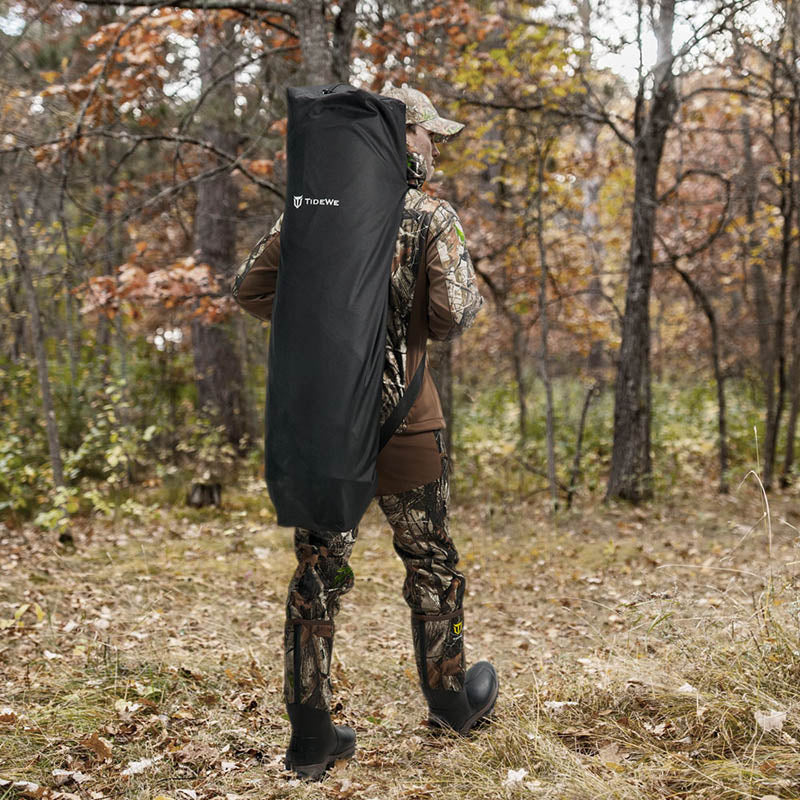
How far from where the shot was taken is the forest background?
18.7 ft

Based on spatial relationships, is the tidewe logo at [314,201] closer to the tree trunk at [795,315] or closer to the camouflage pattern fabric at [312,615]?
the camouflage pattern fabric at [312,615]

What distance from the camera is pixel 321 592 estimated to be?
250 cm

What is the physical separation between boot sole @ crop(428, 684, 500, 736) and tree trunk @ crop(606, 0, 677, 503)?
4.72 metres

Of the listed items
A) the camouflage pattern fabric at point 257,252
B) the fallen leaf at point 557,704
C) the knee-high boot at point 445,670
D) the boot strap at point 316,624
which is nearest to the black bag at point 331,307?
the camouflage pattern fabric at point 257,252

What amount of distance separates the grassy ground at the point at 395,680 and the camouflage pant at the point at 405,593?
0.31 metres

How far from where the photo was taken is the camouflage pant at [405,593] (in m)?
2.49

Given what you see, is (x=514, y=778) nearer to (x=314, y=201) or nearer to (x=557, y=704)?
(x=557, y=704)

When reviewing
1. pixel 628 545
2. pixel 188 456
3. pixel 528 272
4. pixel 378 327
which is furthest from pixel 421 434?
pixel 528 272

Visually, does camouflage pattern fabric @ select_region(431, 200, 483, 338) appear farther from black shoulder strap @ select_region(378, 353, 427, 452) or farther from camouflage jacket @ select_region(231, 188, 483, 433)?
black shoulder strap @ select_region(378, 353, 427, 452)

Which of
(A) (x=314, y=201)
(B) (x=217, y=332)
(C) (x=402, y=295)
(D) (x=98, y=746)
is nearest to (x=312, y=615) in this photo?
(D) (x=98, y=746)

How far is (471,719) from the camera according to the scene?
9.09 ft

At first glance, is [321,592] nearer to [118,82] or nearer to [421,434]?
[421,434]

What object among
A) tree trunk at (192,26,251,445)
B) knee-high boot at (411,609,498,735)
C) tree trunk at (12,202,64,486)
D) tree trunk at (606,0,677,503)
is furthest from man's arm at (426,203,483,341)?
tree trunk at (192,26,251,445)

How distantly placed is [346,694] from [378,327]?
1930 mm
